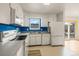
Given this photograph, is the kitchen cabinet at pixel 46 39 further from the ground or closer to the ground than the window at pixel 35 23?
closer to the ground

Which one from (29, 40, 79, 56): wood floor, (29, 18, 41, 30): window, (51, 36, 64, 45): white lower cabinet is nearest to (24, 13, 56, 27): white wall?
(29, 18, 41, 30): window

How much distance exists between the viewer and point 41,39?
6.81 meters

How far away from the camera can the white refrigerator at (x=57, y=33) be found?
22.0 ft

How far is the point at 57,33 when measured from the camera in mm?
6734

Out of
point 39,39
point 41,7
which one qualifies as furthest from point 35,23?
point 41,7

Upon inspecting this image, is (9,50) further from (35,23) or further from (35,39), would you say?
(35,23)

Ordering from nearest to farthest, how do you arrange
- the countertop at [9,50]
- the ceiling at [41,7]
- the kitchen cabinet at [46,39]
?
the countertop at [9,50] < the ceiling at [41,7] < the kitchen cabinet at [46,39]

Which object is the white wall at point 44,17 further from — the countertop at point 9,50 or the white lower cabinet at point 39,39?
the countertop at point 9,50

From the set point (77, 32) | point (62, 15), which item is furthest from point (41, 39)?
point (77, 32)

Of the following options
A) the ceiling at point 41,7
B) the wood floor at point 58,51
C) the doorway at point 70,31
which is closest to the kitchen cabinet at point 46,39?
the wood floor at point 58,51

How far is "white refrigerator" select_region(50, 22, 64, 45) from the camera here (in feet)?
22.0

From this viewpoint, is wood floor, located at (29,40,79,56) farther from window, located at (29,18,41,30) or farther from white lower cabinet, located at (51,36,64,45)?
window, located at (29,18,41,30)

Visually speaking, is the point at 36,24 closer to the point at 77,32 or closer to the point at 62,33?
the point at 62,33

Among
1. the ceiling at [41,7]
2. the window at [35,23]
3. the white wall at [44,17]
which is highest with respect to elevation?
the ceiling at [41,7]
